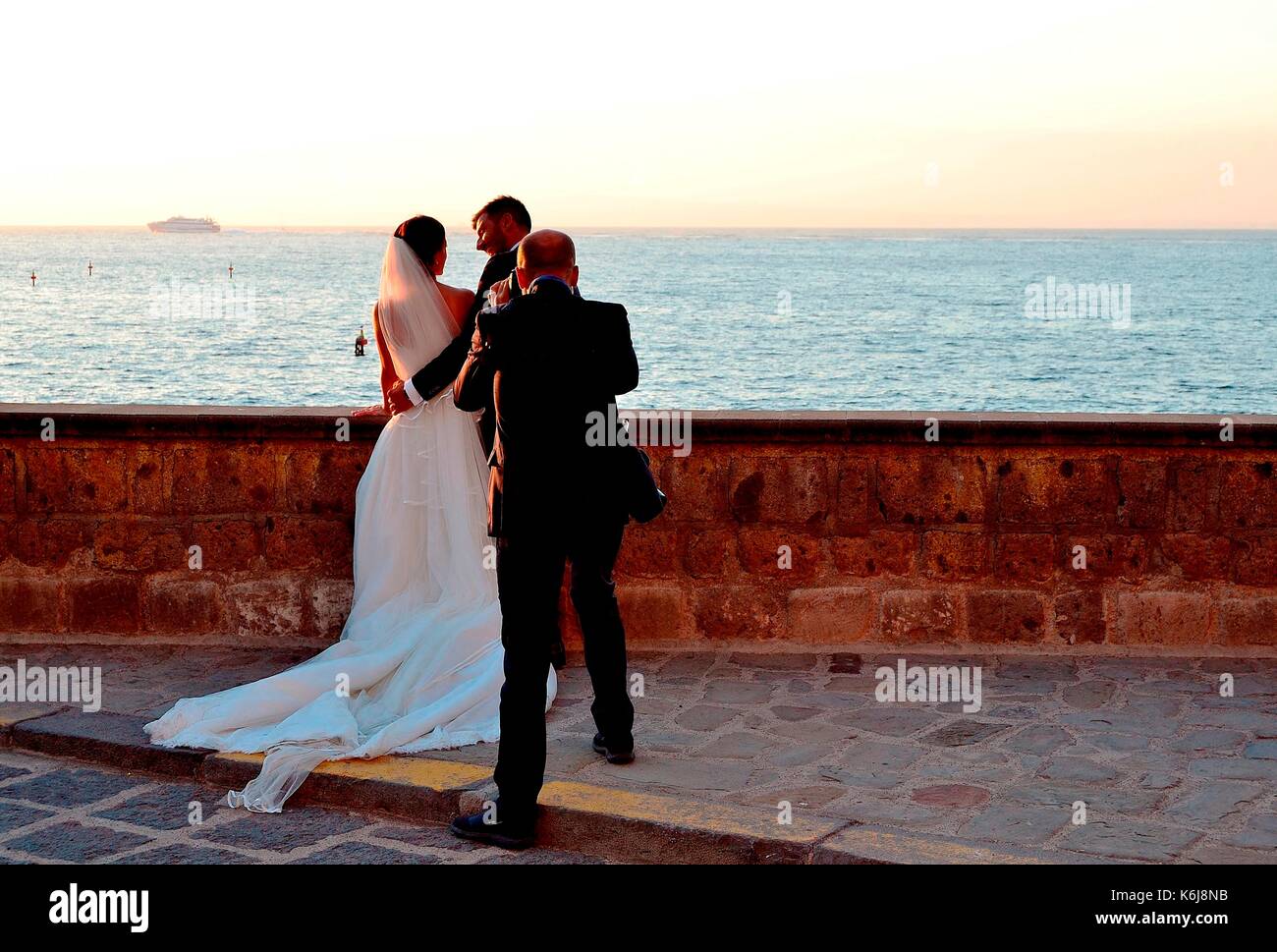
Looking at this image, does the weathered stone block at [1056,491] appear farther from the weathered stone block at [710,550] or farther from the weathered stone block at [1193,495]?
the weathered stone block at [710,550]

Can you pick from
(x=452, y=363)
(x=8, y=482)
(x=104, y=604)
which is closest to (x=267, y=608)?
(x=104, y=604)

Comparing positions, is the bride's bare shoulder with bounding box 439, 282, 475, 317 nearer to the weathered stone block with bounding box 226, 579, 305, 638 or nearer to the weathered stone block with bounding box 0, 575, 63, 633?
the weathered stone block with bounding box 226, 579, 305, 638

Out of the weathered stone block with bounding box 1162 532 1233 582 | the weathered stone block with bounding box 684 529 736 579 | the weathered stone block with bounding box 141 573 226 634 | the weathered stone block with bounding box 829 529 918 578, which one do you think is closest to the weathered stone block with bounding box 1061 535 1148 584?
the weathered stone block with bounding box 1162 532 1233 582

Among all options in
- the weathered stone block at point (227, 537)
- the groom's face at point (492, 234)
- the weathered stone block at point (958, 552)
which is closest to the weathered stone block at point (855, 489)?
the weathered stone block at point (958, 552)

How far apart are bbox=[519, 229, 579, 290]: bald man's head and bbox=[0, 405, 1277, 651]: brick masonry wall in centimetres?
209

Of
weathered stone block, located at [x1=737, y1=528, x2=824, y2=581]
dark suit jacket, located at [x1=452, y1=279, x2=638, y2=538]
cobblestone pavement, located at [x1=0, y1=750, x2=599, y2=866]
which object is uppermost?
dark suit jacket, located at [x1=452, y1=279, x2=638, y2=538]

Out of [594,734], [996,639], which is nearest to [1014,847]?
[594,734]

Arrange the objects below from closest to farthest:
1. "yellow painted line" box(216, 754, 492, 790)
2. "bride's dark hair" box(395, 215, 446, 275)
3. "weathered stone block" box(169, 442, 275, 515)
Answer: "yellow painted line" box(216, 754, 492, 790), "bride's dark hair" box(395, 215, 446, 275), "weathered stone block" box(169, 442, 275, 515)

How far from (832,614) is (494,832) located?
254 centimetres

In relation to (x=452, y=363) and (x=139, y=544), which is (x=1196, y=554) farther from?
(x=139, y=544)

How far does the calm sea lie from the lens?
50344mm

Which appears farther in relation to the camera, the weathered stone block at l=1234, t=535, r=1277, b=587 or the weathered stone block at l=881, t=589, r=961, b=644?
the weathered stone block at l=881, t=589, r=961, b=644
